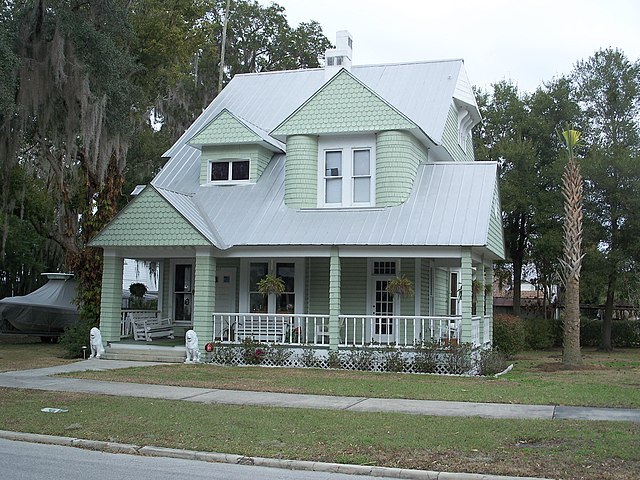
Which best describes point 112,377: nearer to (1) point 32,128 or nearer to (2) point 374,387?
(2) point 374,387

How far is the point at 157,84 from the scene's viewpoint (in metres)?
30.9

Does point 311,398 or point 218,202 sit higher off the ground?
point 218,202

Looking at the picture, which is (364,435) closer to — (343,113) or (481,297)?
(343,113)

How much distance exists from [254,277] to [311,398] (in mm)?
9339

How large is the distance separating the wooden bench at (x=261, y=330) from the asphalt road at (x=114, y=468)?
11.2 meters

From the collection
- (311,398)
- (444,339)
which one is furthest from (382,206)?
(311,398)

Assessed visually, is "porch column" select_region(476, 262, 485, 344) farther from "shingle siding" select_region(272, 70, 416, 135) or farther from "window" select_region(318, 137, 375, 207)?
"shingle siding" select_region(272, 70, 416, 135)

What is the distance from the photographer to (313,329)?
72.2 ft

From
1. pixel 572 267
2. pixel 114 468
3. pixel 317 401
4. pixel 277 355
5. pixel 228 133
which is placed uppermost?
pixel 228 133

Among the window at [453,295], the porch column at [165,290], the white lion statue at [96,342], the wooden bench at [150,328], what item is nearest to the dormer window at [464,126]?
the window at [453,295]

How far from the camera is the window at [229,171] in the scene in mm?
23516

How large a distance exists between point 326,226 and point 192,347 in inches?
192

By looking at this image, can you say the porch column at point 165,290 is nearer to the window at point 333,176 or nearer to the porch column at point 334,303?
the window at point 333,176

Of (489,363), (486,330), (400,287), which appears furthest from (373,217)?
(486,330)
